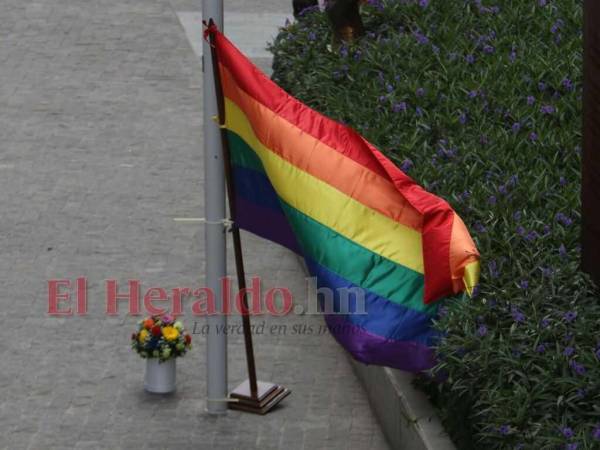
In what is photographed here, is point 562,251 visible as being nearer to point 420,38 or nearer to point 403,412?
point 403,412

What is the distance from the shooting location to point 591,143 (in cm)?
823

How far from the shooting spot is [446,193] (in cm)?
966

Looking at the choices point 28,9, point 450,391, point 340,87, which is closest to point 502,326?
point 450,391

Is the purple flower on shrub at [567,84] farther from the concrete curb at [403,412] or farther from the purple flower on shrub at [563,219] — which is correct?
the concrete curb at [403,412]

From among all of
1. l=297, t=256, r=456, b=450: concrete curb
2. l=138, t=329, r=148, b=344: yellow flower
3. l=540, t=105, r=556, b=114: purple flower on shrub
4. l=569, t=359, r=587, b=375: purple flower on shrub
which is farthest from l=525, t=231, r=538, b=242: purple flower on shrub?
l=138, t=329, r=148, b=344: yellow flower

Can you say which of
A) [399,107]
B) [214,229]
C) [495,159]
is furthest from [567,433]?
[399,107]

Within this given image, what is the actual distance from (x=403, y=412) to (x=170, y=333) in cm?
167

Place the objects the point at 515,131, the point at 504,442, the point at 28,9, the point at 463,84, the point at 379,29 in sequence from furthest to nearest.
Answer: the point at 28,9, the point at 379,29, the point at 463,84, the point at 515,131, the point at 504,442

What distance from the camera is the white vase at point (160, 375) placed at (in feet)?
33.0

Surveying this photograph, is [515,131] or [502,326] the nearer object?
[502,326]

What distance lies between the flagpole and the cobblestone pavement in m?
0.10

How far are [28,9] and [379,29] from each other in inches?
262

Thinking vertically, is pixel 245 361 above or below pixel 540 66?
below

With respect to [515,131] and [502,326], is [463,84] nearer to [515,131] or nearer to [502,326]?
[515,131]
